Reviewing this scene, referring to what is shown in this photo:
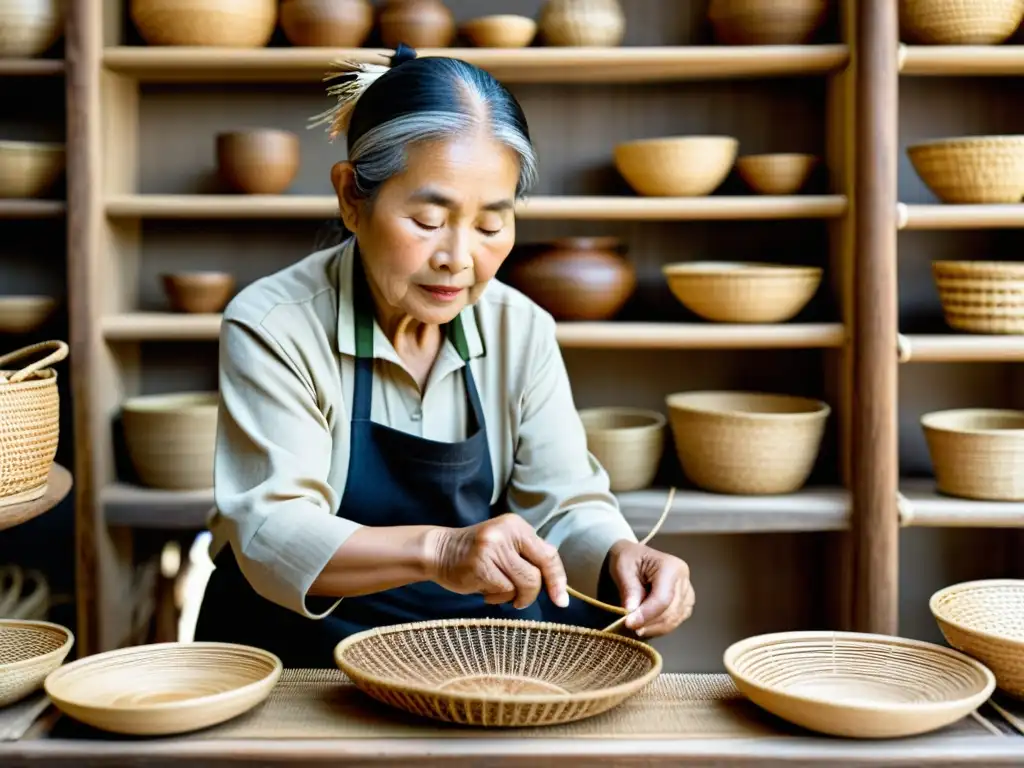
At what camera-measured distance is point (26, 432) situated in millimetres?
1725

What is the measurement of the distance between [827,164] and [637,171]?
616 mm

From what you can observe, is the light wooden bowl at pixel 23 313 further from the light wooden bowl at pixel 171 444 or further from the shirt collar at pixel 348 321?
the shirt collar at pixel 348 321

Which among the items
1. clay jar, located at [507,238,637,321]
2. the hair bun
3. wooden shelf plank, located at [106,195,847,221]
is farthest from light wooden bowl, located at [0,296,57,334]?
the hair bun

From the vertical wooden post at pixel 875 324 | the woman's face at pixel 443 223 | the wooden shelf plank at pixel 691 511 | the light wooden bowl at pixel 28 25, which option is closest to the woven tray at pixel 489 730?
the woman's face at pixel 443 223

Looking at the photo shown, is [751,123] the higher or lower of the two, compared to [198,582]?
higher

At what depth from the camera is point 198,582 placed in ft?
10.7

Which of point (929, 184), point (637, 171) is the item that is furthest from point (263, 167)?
point (929, 184)

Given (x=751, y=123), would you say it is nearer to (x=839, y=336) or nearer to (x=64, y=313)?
(x=839, y=336)

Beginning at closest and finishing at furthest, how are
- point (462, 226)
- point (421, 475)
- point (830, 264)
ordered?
1. point (462, 226)
2. point (421, 475)
3. point (830, 264)

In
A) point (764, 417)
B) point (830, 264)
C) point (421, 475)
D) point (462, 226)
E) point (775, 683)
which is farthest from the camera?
point (830, 264)

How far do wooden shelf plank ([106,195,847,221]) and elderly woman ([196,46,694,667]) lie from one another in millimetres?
Result: 913

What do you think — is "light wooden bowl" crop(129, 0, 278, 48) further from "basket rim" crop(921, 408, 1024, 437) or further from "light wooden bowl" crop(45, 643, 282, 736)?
"basket rim" crop(921, 408, 1024, 437)

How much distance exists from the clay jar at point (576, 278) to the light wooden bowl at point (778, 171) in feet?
1.34

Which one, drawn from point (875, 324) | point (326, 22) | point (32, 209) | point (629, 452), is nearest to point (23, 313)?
point (32, 209)
